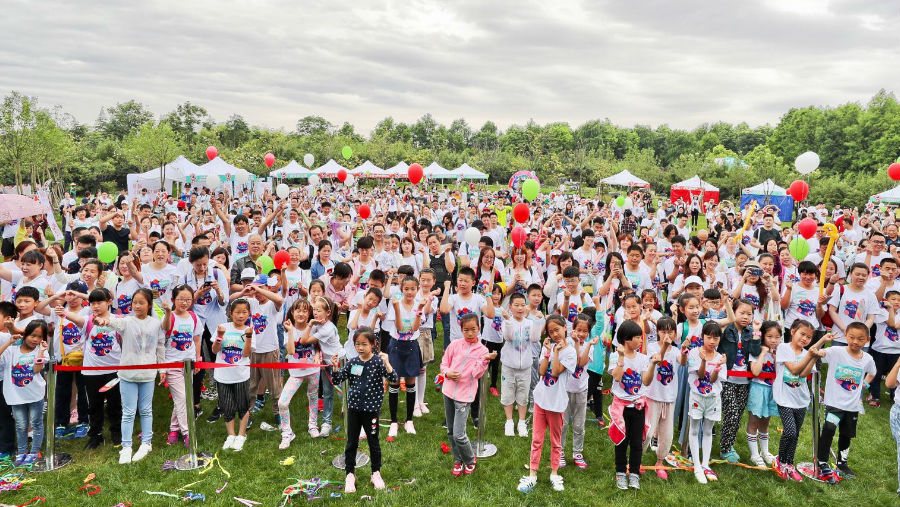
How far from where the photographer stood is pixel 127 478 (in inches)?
194

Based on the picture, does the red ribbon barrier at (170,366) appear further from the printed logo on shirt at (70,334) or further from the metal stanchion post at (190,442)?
the printed logo on shirt at (70,334)

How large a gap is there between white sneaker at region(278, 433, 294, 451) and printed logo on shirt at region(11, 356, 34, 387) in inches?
96.3

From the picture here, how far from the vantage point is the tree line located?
1129 inches

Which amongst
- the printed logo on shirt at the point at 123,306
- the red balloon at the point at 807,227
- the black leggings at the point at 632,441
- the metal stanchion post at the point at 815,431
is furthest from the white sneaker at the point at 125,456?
the red balloon at the point at 807,227

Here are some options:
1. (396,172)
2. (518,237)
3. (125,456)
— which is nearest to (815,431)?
(518,237)

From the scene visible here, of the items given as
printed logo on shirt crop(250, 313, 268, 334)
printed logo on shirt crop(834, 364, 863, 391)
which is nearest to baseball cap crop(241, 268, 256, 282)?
printed logo on shirt crop(250, 313, 268, 334)

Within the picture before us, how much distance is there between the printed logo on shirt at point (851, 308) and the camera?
21.1 ft

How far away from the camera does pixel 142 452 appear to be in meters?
5.29

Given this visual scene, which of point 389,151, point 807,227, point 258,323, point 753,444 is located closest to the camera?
point 753,444

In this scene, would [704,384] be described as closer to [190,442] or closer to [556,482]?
[556,482]

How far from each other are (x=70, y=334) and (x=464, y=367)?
13.7 ft

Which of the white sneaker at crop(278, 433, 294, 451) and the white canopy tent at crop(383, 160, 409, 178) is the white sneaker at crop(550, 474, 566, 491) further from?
the white canopy tent at crop(383, 160, 409, 178)

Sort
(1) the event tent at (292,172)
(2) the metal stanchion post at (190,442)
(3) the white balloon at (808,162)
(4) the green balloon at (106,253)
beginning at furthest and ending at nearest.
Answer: (1) the event tent at (292,172) → (3) the white balloon at (808,162) → (4) the green balloon at (106,253) → (2) the metal stanchion post at (190,442)

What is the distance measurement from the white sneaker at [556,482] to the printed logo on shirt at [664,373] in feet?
4.40
